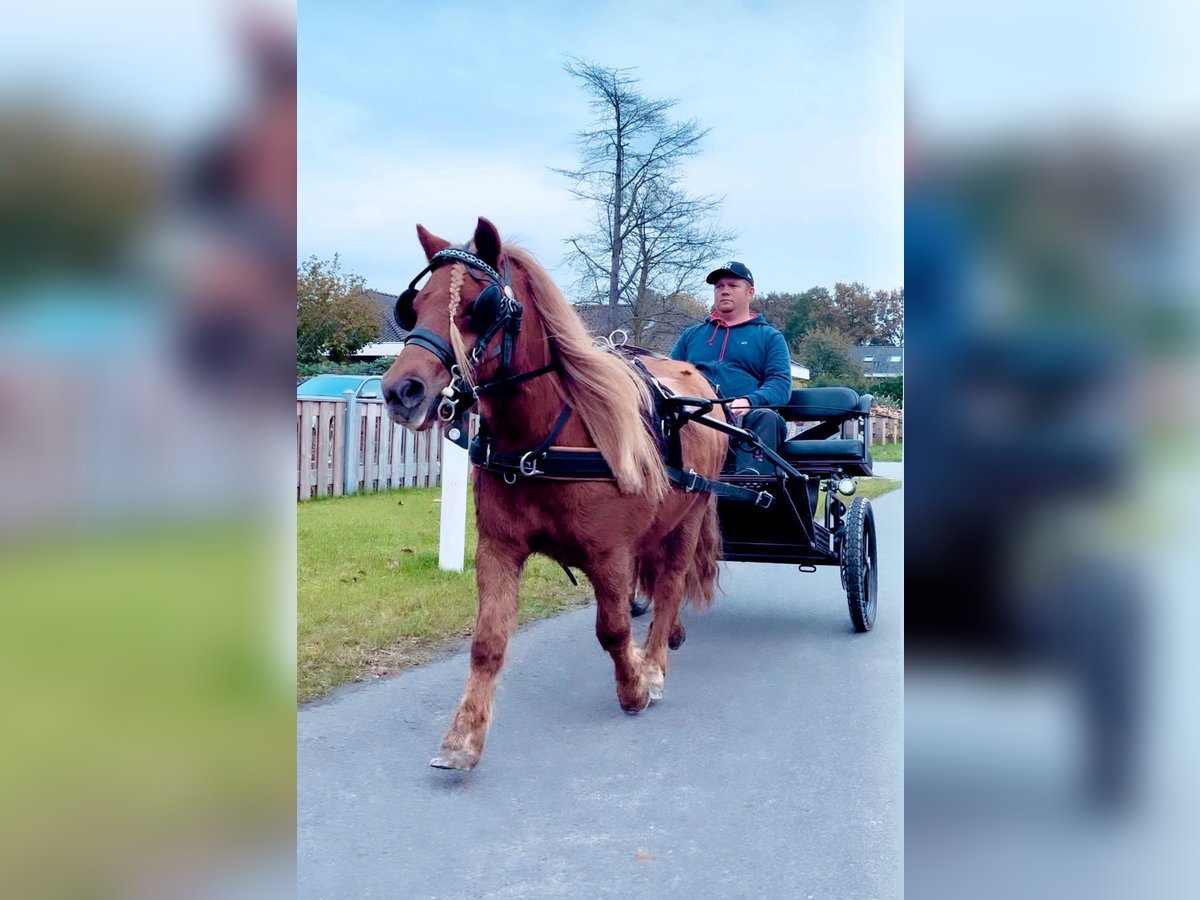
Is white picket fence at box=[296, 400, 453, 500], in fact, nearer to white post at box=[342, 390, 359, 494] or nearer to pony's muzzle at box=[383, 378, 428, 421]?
white post at box=[342, 390, 359, 494]

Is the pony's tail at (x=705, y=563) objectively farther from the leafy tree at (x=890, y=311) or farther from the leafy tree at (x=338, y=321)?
the leafy tree at (x=890, y=311)

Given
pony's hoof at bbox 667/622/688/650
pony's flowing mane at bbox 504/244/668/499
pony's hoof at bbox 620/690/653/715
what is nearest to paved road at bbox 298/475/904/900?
pony's hoof at bbox 620/690/653/715

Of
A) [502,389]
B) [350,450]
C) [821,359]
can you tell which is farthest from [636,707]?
[350,450]

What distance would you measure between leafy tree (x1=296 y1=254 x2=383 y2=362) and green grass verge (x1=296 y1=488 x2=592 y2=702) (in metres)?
1.50

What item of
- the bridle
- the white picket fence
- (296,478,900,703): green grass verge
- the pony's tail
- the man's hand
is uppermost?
the bridle

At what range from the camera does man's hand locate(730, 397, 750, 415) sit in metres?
5.13

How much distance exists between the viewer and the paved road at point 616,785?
8.88 ft

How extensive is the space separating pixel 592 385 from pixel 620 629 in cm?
104

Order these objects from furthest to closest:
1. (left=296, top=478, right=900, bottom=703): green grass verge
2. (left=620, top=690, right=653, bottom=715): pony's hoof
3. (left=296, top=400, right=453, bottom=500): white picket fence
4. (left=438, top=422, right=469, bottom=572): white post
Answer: (left=296, top=400, right=453, bottom=500): white picket fence → (left=438, top=422, right=469, bottom=572): white post → (left=296, top=478, right=900, bottom=703): green grass verge → (left=620, top=690, right=653, bottom=715): pony's hoof
